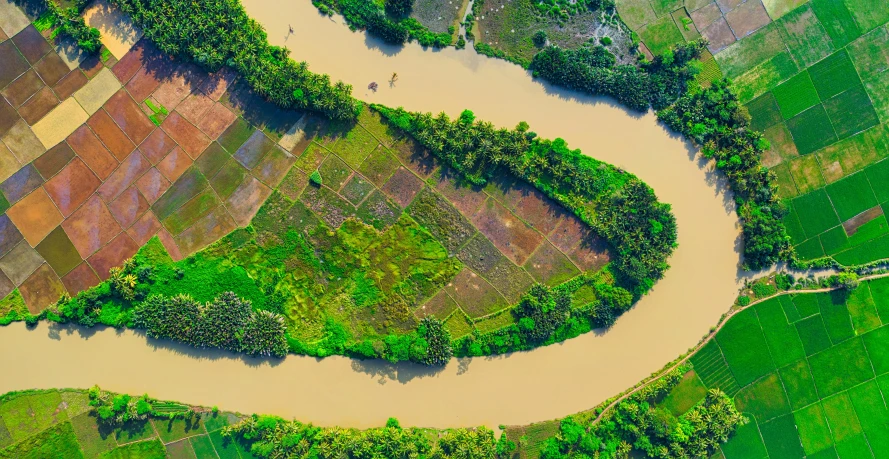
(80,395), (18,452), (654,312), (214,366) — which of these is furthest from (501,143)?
(18,452)

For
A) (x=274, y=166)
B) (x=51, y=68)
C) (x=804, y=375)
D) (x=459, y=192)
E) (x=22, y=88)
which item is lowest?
(x=804, y=375)

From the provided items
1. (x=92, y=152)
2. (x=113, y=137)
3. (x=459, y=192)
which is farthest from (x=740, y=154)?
(x=92, y=152)

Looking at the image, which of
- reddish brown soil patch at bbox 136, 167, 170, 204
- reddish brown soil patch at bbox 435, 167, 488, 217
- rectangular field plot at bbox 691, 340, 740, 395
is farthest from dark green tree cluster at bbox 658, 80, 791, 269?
reddish brown soil patch at bbox 136, 167, 170, 204

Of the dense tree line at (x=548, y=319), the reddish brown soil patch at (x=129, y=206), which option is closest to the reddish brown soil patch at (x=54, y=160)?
the reddish brown soil patch at (x=129, y=206)

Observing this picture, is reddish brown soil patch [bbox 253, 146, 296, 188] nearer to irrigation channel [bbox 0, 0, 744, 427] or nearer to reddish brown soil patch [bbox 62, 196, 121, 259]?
irrigation channel [bbox 0, 0, 744, 427]

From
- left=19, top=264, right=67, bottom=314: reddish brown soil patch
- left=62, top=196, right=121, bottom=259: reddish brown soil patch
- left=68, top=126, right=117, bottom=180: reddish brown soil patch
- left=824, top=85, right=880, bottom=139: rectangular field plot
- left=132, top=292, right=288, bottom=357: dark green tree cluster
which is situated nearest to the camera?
left=132, top=292, right=288, bottom=357: dark green tree cluster

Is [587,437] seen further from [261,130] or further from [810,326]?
[261,130]

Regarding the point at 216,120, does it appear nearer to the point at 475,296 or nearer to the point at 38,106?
the point at 38,106
